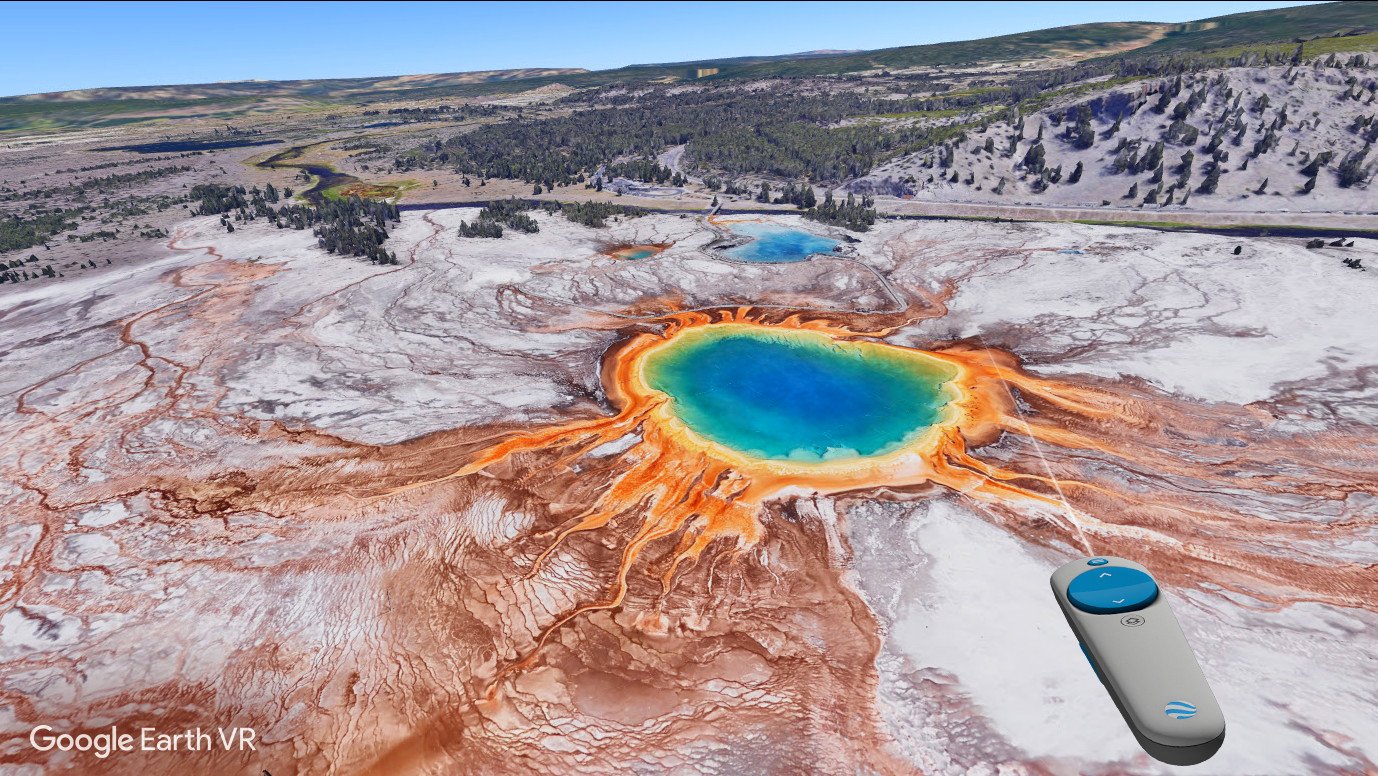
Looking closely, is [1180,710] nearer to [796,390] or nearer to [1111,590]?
[1111,590]

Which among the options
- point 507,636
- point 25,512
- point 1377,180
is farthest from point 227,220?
point 1377,180

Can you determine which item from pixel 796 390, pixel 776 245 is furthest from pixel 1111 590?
pixel 776 245

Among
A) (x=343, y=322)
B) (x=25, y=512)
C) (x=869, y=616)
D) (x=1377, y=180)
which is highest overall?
(x=1377, y=180)

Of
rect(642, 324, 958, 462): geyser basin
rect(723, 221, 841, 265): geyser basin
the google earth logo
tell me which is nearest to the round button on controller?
the google earth logo

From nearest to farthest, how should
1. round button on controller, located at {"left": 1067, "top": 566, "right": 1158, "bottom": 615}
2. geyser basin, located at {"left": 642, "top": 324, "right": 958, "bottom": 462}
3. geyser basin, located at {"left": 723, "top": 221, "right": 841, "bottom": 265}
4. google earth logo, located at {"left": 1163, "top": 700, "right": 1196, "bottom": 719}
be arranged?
1. google earth logo, located at {"left": 1163, "top": 700, "right": 1196, "bottom": 719}
2. round button on controller, located at {"left": 1067, "top": 566, "right": 1158, "bottom": 615}
3. geyser basin, located at {"left": 642, "top": 324, "right": 958, "bottom": 462}
4. geyser basin, located at {"left": 723, "top": 221, "right": 841, "bottom": 265}

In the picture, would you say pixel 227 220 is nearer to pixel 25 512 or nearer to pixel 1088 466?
pixel 25 512

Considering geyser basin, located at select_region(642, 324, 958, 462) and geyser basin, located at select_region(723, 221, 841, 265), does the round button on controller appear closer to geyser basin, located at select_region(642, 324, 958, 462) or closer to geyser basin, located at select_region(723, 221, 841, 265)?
geyser basin, located at select_region(642, 324, 958, 462)

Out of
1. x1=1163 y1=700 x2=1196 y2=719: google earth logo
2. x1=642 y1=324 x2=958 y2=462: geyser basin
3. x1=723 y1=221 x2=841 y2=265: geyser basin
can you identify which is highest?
x1=723 y1=221 x2=841 y2=265: geyser basin

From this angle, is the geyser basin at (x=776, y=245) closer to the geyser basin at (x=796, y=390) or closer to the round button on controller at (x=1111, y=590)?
the geyser basin at (x=796, y=390)
